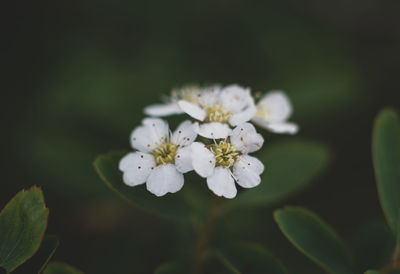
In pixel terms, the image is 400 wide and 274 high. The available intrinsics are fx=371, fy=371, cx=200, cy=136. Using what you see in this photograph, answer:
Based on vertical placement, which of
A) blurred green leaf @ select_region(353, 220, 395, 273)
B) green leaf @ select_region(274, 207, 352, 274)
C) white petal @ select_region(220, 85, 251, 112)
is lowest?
blurred green leaf @ select_region(353, 220, 395, 273)

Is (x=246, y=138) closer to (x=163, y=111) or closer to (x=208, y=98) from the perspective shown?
(x=208, y=98)

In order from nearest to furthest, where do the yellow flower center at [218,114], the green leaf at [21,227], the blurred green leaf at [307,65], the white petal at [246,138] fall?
the green leaf at [21,227] < the white petal at [246,138] < the yellow flower center at [218,114] < the blurred green leaf at [307,65]

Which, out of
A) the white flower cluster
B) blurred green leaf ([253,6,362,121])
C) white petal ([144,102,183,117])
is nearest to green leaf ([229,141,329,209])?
the white flower cluster

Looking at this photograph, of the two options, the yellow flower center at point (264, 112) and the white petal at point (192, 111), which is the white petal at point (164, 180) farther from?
the yellow flower center at point (264, 112)

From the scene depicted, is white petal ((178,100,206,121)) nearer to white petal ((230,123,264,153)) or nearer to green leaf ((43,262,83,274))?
white petal ((230,123,264,153))

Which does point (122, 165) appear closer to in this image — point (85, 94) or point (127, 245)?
point (127, 245)

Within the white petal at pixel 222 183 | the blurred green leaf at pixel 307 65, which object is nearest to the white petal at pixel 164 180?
the white petal at pixel 222 183
